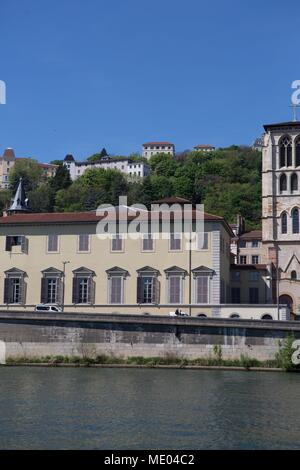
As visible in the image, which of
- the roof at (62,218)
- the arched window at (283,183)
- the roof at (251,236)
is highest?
the arched window at (283,183)

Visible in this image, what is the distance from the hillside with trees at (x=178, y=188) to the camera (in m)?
118

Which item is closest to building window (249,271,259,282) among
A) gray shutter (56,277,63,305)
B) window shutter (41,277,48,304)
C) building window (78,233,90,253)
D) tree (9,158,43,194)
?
building window (78,233,90,253)

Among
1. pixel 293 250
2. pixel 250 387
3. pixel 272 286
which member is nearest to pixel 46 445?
pixel 250 387

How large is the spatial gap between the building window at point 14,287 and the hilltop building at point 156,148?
135426 millimetres

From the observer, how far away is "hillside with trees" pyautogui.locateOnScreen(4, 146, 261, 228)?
386 feet

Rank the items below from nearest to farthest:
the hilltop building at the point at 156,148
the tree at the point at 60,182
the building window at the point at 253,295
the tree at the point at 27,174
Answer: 1. the building window at the point at 253,295
2. the tree at the point at 60,182
3. the tree at the point at 27,174
4. the hilltop building at the point at 156,148

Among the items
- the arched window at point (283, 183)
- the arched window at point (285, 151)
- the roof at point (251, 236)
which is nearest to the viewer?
the arched window at point (283, 183)

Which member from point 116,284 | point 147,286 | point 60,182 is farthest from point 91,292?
point 60,182

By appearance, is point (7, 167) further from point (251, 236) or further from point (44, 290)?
point (44, 290)

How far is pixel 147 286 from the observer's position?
51.3 metres

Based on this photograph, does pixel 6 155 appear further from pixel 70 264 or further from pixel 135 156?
pixel 70 264

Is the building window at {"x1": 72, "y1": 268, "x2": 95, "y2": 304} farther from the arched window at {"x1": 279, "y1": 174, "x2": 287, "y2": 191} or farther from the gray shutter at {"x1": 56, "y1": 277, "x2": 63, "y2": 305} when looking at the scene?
the arched window at {"x1": 279, "y1": 174, "x2": 287, "y2": 191}

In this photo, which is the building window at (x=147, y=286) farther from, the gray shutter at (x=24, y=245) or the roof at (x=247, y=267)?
the roof at (x=247, y=267)

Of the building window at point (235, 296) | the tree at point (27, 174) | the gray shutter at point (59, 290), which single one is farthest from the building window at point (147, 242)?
the tree at point (27, 174)
